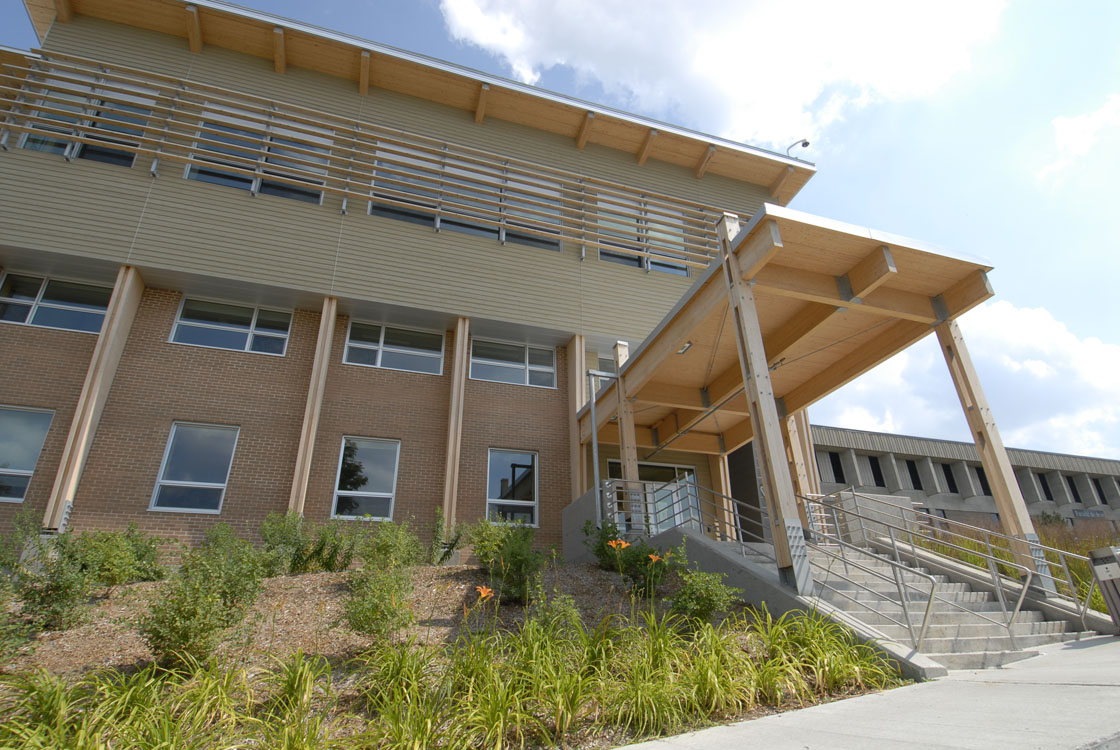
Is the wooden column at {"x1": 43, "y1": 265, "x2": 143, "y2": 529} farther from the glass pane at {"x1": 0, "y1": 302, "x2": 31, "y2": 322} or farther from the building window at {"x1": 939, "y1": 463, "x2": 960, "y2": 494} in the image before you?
the building window at {"x1": 939, "y1": 463, "x2": 960, "y2": 494}

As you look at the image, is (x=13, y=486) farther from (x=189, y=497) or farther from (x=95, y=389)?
(x=189, y=497)

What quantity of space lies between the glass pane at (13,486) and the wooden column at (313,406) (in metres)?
4.82

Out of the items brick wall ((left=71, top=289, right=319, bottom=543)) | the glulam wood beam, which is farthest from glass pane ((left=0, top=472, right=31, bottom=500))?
the glulam wood beam

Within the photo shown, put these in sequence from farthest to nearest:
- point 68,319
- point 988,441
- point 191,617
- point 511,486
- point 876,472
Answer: point 876,472 < point 511,486 < point 68,319 < point 988,441 < point 191,617

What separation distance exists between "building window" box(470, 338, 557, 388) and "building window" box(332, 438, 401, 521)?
120 inches

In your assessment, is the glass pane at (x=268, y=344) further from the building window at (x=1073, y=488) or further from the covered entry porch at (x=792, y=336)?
the building window at (x=1073, y=488)

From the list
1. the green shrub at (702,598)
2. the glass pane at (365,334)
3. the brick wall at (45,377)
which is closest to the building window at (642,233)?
the glass pane at (365,334)

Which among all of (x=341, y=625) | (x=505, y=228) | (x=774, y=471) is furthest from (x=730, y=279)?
(x=505, y=228)

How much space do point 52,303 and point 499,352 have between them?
10187 mm

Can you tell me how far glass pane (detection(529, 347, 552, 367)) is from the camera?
1611cm

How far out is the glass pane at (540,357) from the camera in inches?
634

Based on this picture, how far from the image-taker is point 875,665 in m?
5.17

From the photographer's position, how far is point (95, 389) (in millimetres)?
11805

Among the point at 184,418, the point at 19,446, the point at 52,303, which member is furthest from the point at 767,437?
the point at 52,303
